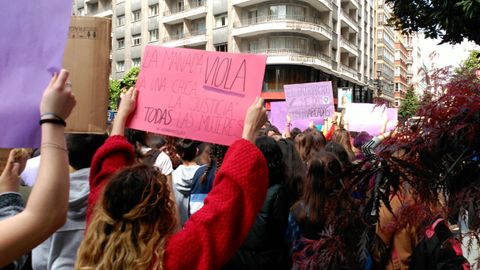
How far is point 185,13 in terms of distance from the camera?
127ft

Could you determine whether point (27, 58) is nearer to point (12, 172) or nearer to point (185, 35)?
point (12, 172)

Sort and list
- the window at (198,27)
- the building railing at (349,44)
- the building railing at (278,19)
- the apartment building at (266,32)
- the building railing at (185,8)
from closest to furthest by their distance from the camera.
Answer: the building railing at (278,19), the apartment building at (266,32), the building railing at (185,8), the window at (198,27), the building railing at (349,44)

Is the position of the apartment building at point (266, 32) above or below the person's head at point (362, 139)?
above

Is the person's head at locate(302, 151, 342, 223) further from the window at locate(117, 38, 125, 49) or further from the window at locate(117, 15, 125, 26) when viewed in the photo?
the window at locate(117, 15, 125, 26)

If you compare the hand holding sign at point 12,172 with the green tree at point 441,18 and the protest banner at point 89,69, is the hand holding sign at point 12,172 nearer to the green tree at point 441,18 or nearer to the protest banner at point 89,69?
the protest banner at point 89,69

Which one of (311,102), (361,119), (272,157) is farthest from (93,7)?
(272,157)

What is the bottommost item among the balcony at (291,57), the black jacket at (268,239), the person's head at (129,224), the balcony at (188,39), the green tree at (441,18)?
the black jacket at (268,239)

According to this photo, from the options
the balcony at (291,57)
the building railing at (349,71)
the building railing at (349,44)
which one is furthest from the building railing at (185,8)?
the building railing at (349,71)

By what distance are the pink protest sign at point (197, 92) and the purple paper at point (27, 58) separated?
763mm

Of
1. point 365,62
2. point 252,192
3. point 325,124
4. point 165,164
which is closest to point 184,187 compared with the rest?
point 165,164

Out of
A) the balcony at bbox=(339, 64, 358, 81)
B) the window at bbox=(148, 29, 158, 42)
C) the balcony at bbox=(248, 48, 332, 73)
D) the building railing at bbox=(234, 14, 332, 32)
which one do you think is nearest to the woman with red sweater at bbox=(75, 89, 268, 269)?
the balcony at bbox=(248, 48, 332, 73)

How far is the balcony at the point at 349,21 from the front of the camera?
4266cm

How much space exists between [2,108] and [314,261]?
3.76 ft

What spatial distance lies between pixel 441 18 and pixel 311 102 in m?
2.77
